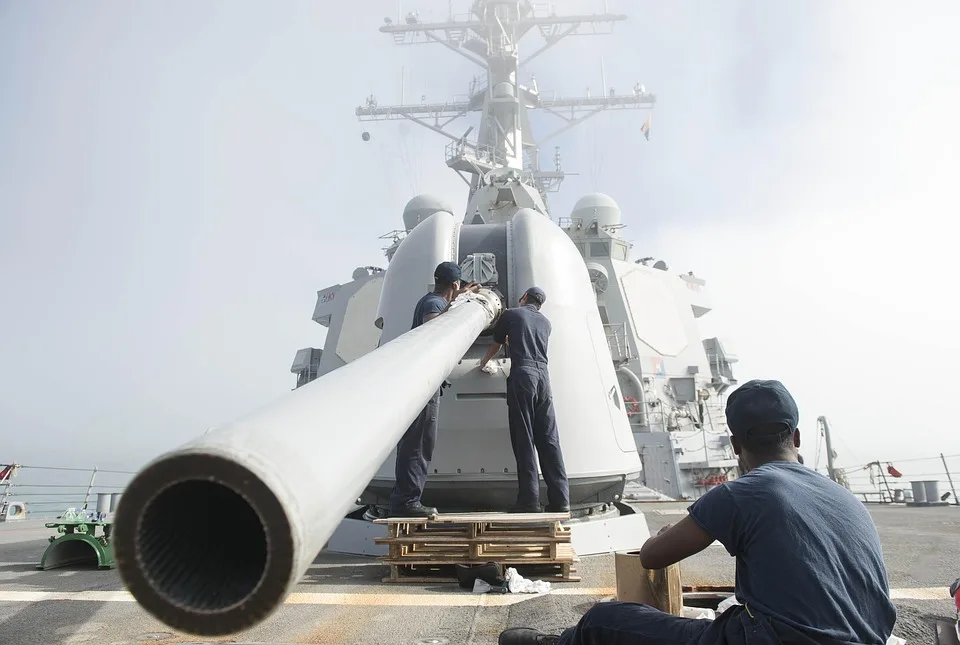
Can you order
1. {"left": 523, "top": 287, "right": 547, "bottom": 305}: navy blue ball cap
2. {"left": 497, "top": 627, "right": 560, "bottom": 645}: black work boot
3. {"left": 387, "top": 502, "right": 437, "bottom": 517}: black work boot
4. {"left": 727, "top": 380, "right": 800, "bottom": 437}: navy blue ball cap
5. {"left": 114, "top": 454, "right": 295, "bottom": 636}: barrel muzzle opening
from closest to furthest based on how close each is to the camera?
1. {"left": 114, "top": 454, "right": 295, "bottom": 636}: barrel muzzle opening
2. {"left": 727, "top": 380, "right": 800, "bottom": 437}: navy blue ball cap
3. {"left": 497, "top": 627, "right": 560, "bottom": 645}: black work boot
4. {"left": 387, "top": 502, "right": 437, "bottom": 517}: black work boot
5. {"left": 523, "top": 287, "right": 547, "bottom": 305}: navy blue ball cap

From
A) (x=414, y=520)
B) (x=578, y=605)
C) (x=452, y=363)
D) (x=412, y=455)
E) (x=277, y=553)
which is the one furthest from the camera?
(x=412, y=455)

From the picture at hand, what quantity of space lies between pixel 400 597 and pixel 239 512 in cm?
239

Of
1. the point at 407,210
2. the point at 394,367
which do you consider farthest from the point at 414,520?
the point at 407,210

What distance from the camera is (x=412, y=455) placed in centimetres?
371

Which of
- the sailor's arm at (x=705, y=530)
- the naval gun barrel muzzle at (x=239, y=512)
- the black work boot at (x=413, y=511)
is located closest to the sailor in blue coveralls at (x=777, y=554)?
the sailor's arm at (x=705, y=530)

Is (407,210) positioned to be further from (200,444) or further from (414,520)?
(200,444)

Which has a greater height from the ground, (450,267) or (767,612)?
(450,267)

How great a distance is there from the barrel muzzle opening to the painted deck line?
7.28 ft

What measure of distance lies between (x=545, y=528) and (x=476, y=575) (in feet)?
1.65

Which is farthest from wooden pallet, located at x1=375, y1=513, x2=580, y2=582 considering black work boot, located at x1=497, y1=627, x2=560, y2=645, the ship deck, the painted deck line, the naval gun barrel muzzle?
the naval gun barrel muzzle

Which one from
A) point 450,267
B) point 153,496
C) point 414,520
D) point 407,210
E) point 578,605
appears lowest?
point 578,605

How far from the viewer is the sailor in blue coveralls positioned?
1235 mm

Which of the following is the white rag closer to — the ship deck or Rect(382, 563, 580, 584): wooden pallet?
the ship deck

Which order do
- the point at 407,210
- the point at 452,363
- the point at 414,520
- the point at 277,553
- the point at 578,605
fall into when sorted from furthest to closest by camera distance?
the point at 407,210 < the point at 414,520 < the point at 578,605 < the point at 452,363 < the point at 277,553
